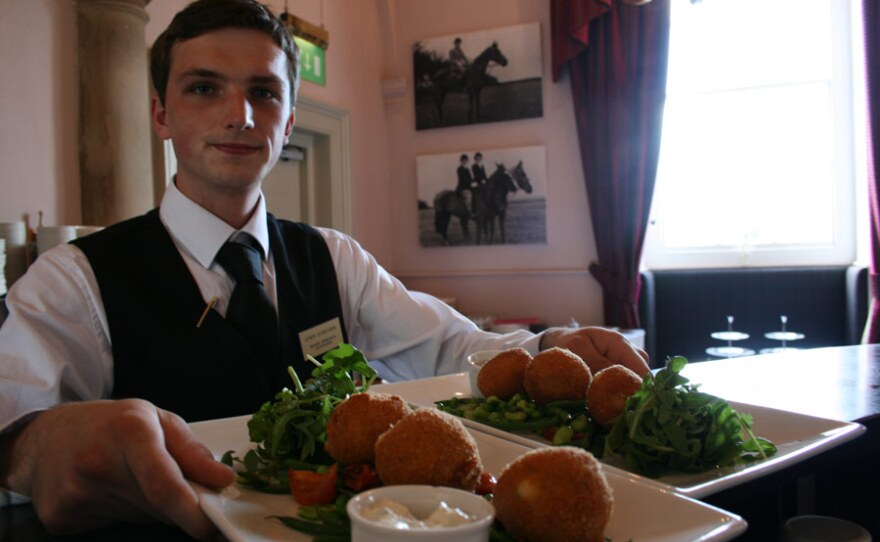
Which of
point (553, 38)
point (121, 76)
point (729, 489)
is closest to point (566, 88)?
point (553, 38)

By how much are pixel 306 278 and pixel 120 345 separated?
1.85 feet

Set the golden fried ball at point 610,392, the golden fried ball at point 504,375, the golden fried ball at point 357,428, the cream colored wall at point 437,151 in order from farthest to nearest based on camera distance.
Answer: the cream colored wall at point 437,151 → the golden fried ball at point 504,375 → the golden fried ball at point 610,392 → the golden fried ball at point 357,428

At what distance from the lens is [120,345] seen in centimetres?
150

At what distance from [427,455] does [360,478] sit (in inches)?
4.7

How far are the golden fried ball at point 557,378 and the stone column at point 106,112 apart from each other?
2.51m

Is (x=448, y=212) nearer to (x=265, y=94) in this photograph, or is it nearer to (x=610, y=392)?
(x=265, y=94)

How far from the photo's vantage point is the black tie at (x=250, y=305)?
1620 millimetres

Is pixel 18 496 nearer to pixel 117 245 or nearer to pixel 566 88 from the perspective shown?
pixel 117 245

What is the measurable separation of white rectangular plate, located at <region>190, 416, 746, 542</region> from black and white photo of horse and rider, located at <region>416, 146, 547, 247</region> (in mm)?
5258

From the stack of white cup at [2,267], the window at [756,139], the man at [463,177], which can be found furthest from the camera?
the man at [463,177]

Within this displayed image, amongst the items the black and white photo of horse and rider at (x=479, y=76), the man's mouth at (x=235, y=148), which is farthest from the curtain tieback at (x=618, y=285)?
the man's mouth at (x=235, y=148)

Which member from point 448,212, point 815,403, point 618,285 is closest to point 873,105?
point 618,285

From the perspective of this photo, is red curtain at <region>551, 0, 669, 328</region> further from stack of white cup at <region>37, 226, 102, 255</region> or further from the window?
stack of white cup at <region>37, 226, 102, 255</region>

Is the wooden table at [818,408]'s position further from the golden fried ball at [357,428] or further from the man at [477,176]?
the man at [477,176]
